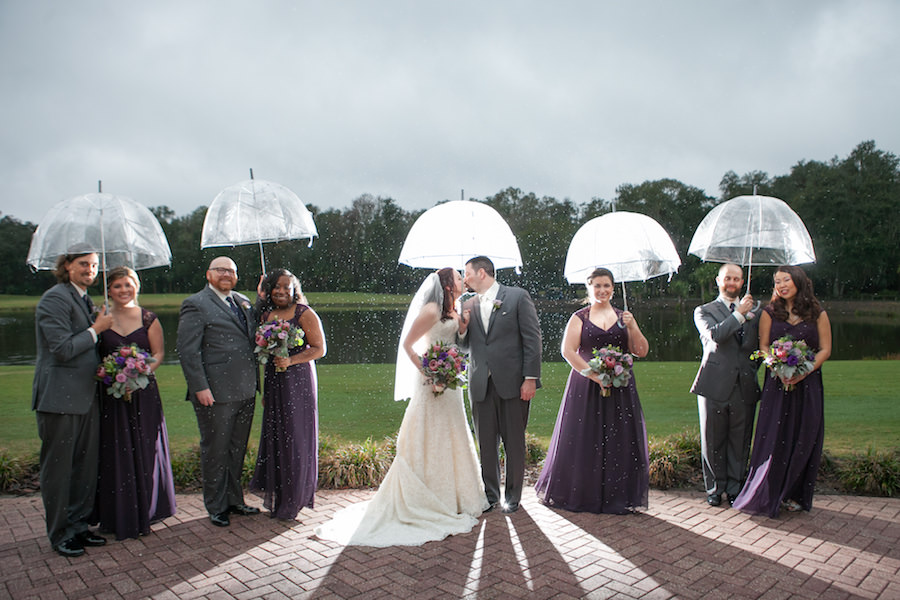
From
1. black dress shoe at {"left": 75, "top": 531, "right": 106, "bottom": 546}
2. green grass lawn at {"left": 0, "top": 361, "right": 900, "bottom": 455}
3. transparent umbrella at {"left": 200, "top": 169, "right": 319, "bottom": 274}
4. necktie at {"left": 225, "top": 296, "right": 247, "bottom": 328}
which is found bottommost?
green grass lawn at {"left": 0, "top": 361, "right": 900, "bottom": 455}

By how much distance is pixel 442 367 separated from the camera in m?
4.97

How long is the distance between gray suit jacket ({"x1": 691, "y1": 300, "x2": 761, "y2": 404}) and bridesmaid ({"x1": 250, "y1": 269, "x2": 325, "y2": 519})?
3.45 m

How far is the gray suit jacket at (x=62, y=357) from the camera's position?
4.40m

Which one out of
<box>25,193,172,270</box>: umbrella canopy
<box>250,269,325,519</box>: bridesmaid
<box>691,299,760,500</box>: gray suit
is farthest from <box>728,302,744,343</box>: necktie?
<box>25,193,172,270</box>: umbrella canopy

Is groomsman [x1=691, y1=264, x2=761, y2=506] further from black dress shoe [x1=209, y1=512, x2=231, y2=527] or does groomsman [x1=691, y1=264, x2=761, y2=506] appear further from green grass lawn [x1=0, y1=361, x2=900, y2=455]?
black dress shoe [x1=209, y1=512, x2=231, y2=527]

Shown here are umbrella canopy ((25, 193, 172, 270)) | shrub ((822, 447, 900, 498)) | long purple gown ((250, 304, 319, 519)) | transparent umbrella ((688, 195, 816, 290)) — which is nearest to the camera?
umbrella canopy ((25, 193, 172, 270))

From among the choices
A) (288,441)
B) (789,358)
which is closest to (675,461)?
(789,358)

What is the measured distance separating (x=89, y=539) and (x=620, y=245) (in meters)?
4.91

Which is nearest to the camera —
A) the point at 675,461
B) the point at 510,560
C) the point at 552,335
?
the point at 510,560

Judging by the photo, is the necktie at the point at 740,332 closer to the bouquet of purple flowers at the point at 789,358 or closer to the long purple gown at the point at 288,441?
the bouquet of purple flowers at the point at 789,358

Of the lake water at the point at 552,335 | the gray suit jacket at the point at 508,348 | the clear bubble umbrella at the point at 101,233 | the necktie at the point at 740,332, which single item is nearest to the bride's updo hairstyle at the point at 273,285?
the clear bubble umbrella at the point at 101,233

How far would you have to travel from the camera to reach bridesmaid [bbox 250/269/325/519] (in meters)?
5.16

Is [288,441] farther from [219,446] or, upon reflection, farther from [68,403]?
[68,403]

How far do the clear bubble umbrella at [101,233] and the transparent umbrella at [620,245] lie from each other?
142 inches
